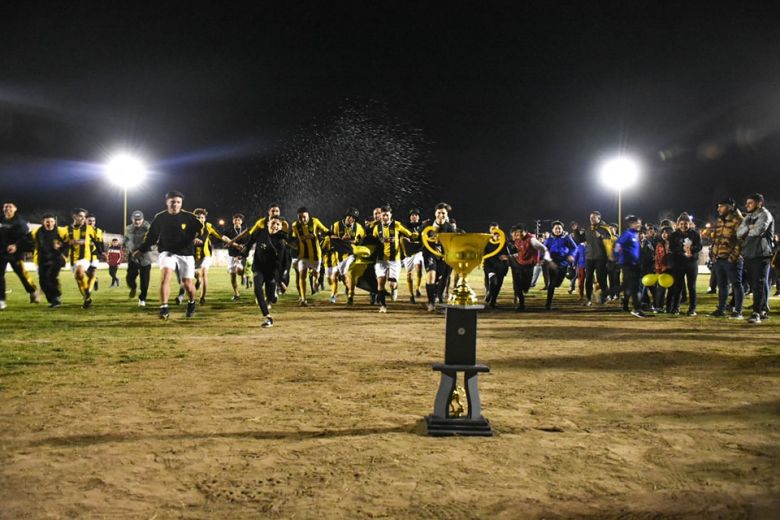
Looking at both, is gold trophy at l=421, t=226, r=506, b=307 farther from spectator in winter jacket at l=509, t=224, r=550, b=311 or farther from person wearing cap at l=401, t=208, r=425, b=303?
person wearing cap at l=401, t=208, r=425, b=303

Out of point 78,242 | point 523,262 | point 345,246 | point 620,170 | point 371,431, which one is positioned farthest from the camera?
point 620,170

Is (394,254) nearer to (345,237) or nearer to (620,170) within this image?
(345,237)

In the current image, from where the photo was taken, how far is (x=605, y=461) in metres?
3.70

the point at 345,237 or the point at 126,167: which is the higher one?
the point at 126,167

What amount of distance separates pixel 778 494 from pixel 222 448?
10.7 feet

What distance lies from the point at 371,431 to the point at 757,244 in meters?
9.88

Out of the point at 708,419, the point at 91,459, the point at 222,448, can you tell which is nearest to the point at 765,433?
the point at 708,419

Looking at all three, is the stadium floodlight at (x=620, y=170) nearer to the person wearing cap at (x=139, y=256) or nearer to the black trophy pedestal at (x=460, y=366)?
the person wearing cap at (x=139, y=256)

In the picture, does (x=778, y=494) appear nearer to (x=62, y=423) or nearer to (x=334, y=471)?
(x=334, y=471)

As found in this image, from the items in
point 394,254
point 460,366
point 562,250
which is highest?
point 562,250

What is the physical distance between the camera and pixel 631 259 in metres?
13.6

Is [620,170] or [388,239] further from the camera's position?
[620,170]

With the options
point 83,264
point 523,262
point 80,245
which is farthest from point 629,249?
point 80,245

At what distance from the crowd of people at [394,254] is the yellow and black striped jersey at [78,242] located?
2 centimetres
